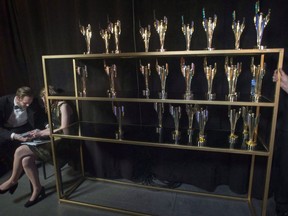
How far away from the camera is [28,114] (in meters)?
2.65

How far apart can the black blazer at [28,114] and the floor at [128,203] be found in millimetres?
663

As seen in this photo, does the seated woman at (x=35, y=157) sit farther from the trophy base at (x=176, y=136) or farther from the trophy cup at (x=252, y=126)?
the trophy cup at (x=252, y=126)

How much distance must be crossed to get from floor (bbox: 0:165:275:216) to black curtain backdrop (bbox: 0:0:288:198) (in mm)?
172

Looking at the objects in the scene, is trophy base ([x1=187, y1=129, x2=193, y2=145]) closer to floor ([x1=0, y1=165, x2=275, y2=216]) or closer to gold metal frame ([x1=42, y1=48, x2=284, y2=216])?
gold metal frame ([x1=42, y1=48, x2=284, y2=216])

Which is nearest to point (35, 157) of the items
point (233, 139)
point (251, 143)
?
point (233, 139)

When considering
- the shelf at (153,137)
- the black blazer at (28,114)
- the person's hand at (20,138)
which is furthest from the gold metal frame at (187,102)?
the black blazer at (28,114)

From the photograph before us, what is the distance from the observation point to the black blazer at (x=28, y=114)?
8.22 feet

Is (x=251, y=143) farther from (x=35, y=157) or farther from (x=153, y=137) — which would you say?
(x=35, y=157)

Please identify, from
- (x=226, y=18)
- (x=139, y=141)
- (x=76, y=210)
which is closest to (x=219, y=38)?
(x=226, y=18)

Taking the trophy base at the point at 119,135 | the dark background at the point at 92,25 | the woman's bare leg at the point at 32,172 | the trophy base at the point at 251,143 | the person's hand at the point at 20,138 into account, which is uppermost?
the dark background at the point at 92,25

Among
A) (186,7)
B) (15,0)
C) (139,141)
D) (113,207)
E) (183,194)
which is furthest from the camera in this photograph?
(15,0)

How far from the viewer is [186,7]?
1963 mm

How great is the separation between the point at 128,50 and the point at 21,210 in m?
1.88

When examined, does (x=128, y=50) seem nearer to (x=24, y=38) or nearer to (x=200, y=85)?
(x=200, y=85)
